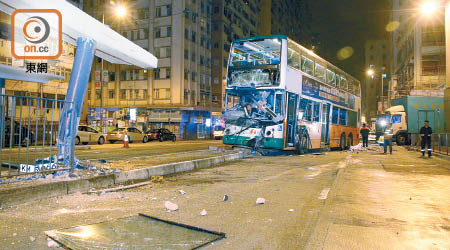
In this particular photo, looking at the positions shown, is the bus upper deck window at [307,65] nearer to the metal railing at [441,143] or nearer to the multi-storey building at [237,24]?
the metal railing at [441,143]

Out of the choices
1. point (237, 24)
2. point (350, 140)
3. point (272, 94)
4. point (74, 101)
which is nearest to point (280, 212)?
point (74, 101)

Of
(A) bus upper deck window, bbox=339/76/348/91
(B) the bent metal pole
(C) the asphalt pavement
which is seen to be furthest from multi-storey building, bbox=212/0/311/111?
(C) the asphalt pavement

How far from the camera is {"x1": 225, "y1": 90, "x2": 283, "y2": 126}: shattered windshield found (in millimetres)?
15617

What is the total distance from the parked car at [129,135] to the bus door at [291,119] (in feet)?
60.0

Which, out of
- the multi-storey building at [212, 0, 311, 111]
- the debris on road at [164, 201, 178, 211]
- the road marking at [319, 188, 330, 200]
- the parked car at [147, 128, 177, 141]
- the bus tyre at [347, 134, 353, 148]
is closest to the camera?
the debris on road at [164, 201, 178, 211]

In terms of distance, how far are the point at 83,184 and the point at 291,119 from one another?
10750 mm

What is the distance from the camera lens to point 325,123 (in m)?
20.0

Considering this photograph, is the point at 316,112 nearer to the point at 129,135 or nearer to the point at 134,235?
the point at 134,235

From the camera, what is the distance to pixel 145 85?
172 feet

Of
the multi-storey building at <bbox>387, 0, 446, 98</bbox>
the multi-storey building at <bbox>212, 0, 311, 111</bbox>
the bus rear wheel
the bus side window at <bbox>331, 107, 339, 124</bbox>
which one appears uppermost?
the multi-storey building at <bbox>212, 0, 311, 111</bbox>

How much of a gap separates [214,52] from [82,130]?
3744 centimetres

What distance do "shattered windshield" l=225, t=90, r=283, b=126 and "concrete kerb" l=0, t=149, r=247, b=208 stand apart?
463cm

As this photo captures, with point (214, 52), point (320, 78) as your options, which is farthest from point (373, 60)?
point (320, 78)

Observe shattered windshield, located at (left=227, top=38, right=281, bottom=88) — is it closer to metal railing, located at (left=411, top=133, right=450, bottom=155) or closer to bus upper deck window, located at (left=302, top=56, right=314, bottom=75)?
bus upper deck window, located at (left=302, top=56, right=314, bottom=75)
